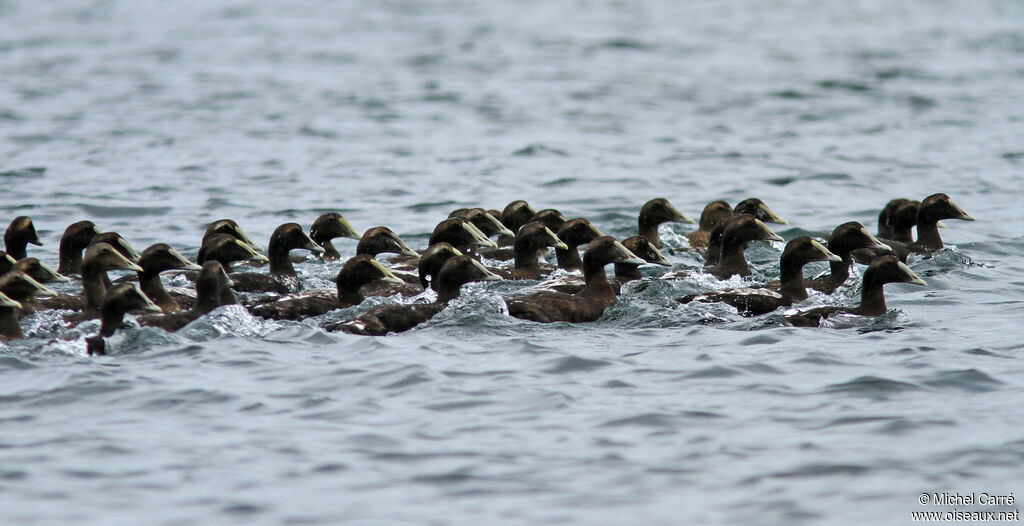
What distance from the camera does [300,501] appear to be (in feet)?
24.0

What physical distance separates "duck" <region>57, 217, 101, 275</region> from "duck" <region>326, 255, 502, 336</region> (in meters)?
3.58

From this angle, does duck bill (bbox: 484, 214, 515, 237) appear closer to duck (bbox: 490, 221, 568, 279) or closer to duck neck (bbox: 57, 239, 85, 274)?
duck (bbox: 490, 221, 568, 279)

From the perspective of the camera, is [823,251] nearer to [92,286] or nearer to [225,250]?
[225,250]

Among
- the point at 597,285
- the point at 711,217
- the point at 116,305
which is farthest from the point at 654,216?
the point at 116,305

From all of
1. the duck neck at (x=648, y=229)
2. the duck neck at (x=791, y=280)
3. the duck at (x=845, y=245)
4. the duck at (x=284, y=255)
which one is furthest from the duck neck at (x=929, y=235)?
the duck at (x=284, y=255)

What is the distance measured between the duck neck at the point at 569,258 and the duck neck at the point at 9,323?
5228mm

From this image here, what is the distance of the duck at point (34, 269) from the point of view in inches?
465

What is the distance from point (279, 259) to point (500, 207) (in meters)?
5.20

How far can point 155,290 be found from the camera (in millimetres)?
11391

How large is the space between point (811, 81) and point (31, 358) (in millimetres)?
21194

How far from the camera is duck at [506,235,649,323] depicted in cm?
1100

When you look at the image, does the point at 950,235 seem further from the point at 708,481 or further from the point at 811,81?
the point at 811,81

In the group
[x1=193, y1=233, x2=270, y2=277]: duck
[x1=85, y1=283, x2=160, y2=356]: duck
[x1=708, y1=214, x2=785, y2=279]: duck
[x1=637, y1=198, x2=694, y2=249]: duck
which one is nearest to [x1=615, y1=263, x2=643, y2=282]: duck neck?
[x1=708, y1=214, x2=785, y2=279]: duck

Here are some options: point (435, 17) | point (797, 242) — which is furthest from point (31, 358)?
point (435, 17)
